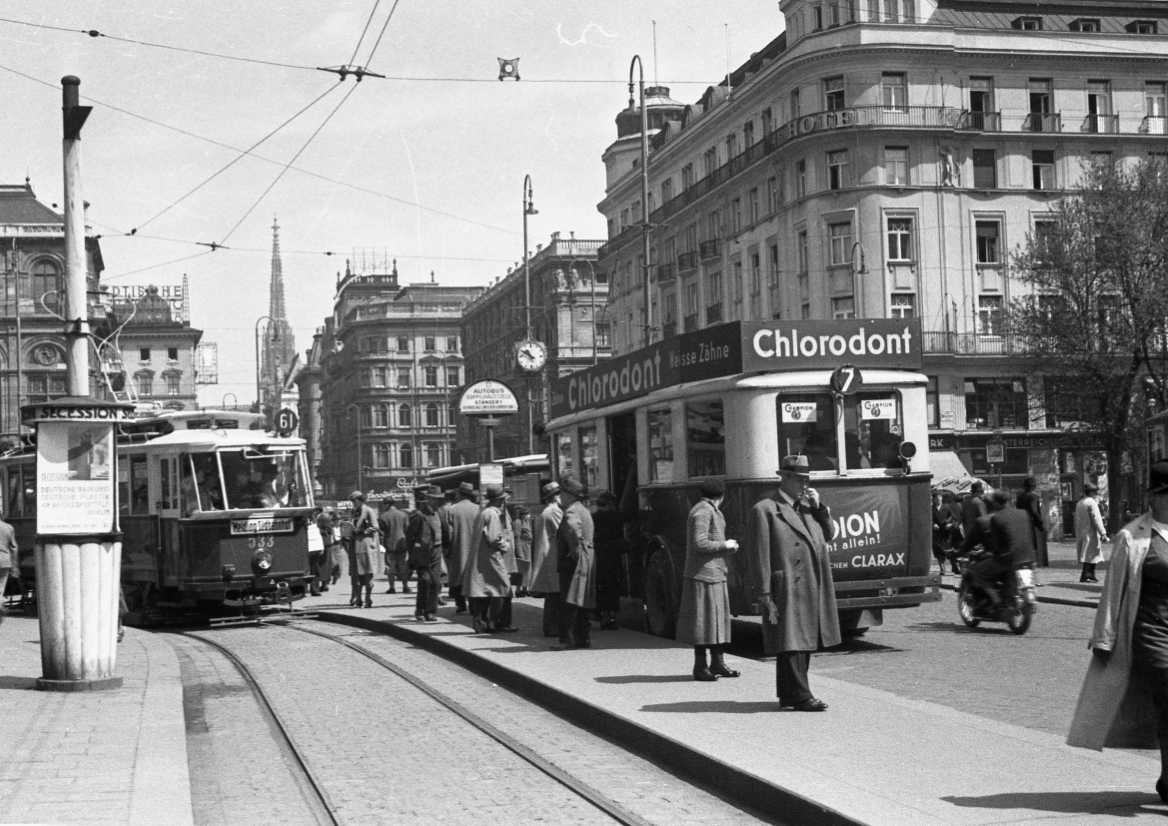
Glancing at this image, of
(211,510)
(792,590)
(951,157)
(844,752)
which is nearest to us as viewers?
(844,752)

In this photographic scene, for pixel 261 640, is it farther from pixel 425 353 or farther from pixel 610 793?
pixel 425 353

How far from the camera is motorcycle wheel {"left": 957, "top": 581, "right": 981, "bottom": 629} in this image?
1693cm

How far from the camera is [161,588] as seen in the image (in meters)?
21.6

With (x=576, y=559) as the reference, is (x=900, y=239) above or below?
above

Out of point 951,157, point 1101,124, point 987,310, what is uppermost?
point 1101,124

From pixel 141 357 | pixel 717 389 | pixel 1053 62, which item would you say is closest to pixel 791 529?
pixel 717 389

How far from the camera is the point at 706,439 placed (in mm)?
14938

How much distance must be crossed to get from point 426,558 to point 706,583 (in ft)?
24.6

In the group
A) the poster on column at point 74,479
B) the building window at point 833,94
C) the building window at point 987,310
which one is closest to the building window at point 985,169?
the building window at point 987,310

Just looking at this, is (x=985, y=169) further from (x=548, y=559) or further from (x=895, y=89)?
(x=548, y=559)

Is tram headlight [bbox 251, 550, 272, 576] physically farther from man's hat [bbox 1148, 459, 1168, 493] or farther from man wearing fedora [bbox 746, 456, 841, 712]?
man's hat [bbox 1148, 459, 1168, 493]

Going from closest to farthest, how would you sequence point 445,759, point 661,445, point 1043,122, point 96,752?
point 96,752 → point 445,759 → point 661,445 → point 1043,122

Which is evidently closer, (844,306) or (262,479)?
(262,479)

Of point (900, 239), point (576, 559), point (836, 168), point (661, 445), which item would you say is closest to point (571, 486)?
point (576, 559)
